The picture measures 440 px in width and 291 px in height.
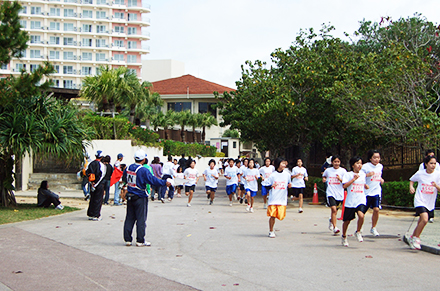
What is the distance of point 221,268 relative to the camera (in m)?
7.72

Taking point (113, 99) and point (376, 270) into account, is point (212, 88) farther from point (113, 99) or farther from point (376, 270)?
point (376, 270)

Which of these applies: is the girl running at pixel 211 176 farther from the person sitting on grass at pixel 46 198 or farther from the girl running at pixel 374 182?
the girl running at pixel 374 182

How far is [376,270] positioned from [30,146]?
36.7ft

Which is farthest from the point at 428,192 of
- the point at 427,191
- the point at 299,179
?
the point at 299,179

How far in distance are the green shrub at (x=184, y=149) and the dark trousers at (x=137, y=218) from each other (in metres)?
29.1

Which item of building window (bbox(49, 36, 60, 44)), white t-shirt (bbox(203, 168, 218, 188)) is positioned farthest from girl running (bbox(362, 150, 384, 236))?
building window (bbox(49, 36, 60, 44))

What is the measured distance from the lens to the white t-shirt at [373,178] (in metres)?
11.2

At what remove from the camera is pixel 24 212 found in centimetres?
1488

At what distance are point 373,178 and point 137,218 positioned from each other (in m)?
5.31

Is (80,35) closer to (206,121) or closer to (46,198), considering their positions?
(206,121)

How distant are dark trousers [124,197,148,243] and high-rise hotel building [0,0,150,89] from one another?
8379 centimetres

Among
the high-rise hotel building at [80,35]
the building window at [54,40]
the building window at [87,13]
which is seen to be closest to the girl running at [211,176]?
the high-rise hotel building at [80,35]

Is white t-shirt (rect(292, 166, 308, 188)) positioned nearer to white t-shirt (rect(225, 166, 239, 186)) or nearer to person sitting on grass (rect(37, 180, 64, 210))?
white t-shirt (rect(225, 166, 239, 186))

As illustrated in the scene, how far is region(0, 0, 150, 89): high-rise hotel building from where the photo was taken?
90688 millimetres
